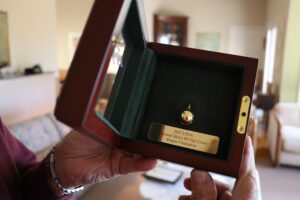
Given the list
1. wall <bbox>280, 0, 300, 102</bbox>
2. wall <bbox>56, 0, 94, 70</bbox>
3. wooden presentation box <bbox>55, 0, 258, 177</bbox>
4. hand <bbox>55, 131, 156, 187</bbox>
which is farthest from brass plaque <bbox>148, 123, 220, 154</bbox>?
wall <bbox>56, 0, 94, 70</bbox>

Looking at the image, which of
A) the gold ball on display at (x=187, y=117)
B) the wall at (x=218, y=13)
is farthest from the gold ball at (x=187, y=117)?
the wall at (x=218, y=13)

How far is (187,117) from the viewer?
65 centimetres

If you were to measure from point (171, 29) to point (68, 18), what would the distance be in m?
2.34

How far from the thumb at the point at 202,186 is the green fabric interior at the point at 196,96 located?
60mm

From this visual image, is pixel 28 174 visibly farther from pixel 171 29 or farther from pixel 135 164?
pixel 171 29

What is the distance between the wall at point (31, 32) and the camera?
2799 mm

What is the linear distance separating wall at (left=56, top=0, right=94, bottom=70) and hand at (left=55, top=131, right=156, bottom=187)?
195 inches

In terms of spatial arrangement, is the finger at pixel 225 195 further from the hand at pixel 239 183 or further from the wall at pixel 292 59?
the wall at pixel 292 59

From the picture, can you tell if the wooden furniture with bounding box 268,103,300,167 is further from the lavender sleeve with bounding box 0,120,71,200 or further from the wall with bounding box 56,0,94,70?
the wall with bounding box 56,0,94,70

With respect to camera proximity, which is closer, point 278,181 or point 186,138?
point 186,138

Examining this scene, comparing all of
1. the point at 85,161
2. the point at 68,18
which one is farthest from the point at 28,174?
the point at 68,18

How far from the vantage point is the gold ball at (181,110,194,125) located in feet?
2.13

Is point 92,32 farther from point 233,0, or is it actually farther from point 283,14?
point 233,0

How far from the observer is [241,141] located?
61 cm
